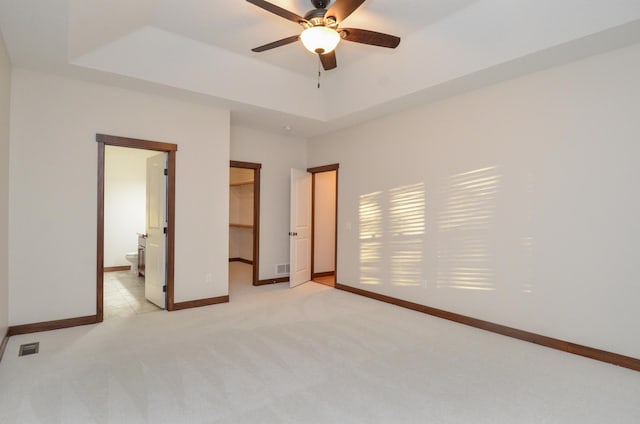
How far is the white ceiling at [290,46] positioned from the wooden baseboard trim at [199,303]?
2.65 metres

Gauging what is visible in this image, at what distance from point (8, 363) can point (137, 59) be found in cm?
310

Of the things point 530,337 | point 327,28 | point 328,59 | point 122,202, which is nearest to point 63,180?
point 328,59

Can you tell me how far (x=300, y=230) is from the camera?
6188 millimetres

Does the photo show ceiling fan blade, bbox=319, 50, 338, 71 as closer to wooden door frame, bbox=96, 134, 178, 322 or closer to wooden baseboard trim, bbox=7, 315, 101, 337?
wooden door frame, bbox=96, 134, 178, 322

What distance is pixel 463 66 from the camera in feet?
11.9

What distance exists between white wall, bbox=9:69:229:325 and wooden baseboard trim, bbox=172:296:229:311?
0.25ft

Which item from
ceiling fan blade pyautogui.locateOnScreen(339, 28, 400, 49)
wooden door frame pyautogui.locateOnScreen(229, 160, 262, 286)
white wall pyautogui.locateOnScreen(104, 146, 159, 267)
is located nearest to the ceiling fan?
ceiling fan blade pyautogui.locateOnScreen(339, 28, 400, 49)

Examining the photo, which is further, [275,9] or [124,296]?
[124,296]

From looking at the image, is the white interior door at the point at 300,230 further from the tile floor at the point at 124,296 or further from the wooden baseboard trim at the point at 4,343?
the wooden baseboard trim at the point at 4,343

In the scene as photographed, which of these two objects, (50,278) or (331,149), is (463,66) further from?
(50,278)

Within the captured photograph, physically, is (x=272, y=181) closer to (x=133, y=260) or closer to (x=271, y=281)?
(x=271, y=281)

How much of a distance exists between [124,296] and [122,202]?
2878mm

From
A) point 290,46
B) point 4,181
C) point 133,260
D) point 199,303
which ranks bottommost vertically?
point 199,303

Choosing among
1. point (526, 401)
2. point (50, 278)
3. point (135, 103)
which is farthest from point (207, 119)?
point (526, 401)
